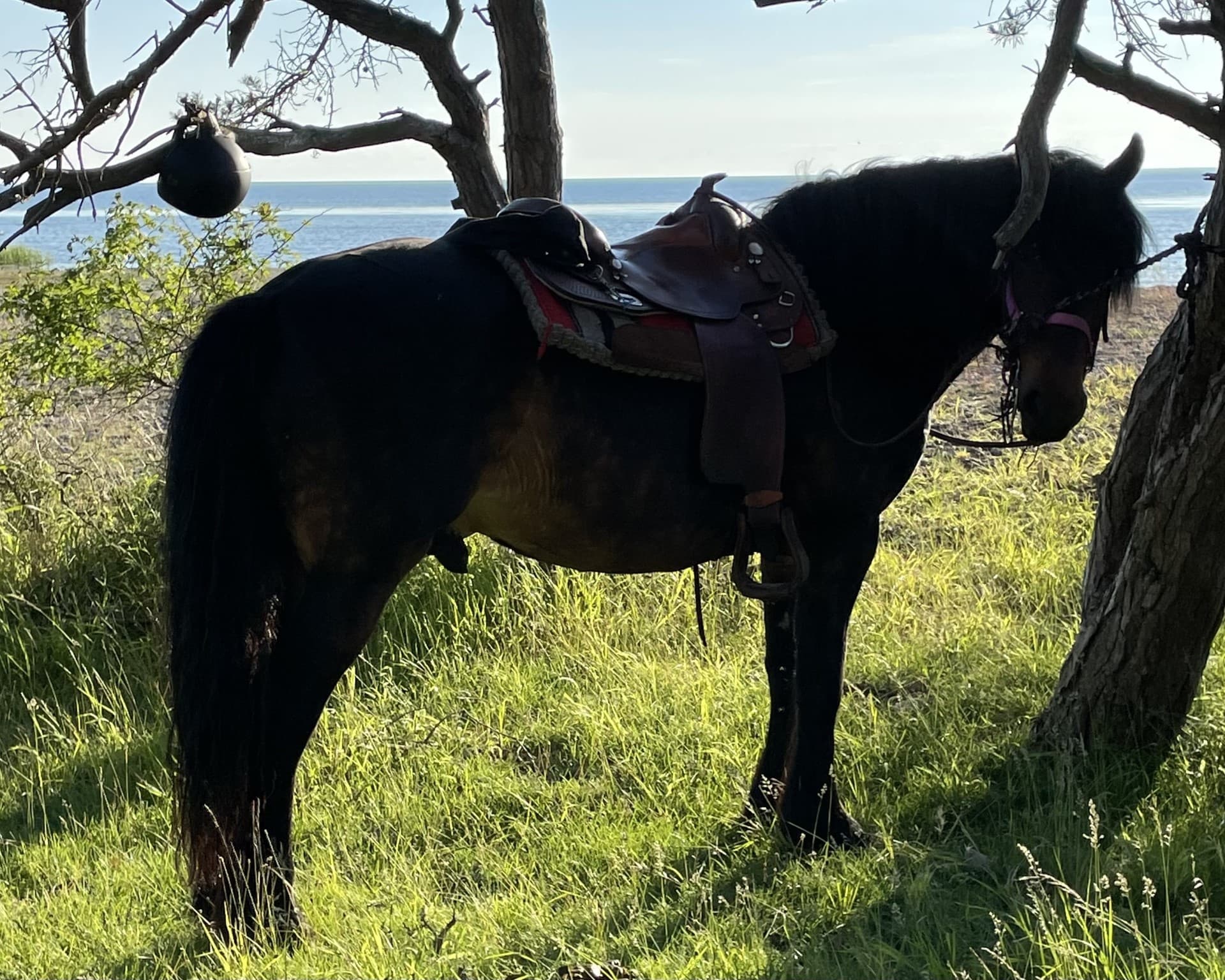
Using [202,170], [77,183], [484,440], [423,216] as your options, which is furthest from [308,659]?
[423,216]

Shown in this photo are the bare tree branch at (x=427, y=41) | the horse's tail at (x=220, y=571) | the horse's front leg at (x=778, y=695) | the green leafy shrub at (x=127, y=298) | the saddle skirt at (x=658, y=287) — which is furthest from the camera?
the green leafy shrub at (x=127, y=298)

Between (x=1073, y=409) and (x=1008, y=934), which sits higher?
(x=1073, y=409)

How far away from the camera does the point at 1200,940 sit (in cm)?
250

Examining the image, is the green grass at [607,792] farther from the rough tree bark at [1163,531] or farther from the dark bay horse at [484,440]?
the dark bay horse at [484,440]

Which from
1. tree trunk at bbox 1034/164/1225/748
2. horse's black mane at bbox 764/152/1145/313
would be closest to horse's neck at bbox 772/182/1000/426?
horse's black mane at bbox 764/152/1145/313

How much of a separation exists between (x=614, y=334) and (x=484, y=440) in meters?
0.45

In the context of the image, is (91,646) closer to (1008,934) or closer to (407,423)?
(407,423)

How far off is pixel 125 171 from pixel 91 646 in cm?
211

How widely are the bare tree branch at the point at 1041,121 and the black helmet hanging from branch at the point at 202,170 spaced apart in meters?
2.11

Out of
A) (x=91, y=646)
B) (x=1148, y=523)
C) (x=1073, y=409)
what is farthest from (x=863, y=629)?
(x=91, y=646)

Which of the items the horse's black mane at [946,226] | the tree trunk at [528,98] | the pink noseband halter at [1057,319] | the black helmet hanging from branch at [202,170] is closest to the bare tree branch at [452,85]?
the tree trunk at [528,98]

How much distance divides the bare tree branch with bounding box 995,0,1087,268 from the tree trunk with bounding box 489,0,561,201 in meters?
2.86

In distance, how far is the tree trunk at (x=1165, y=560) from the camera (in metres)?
3.24

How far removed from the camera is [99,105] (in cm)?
429
